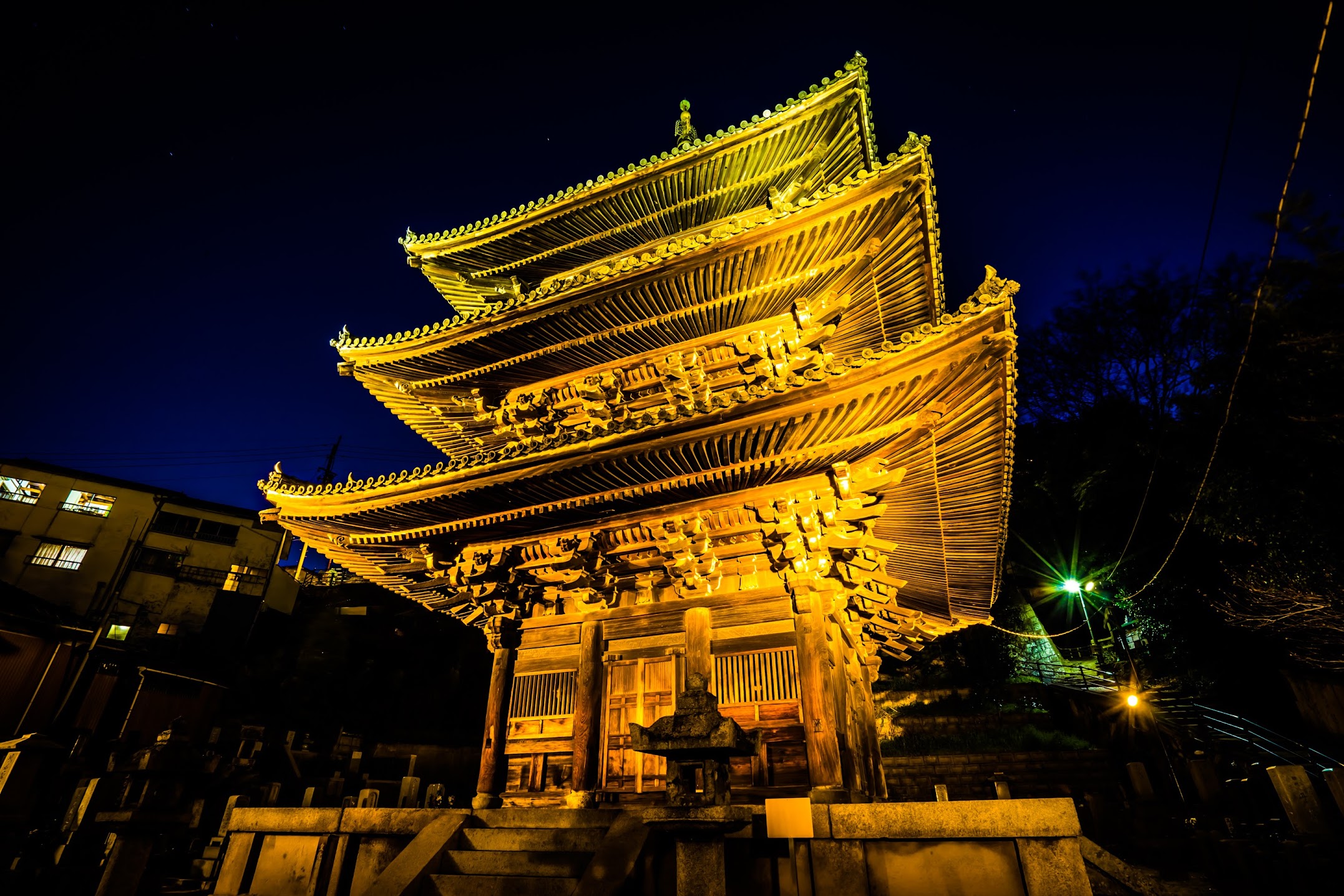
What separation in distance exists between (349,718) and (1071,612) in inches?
1494

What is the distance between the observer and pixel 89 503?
32.5 m

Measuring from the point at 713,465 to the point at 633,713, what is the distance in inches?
145

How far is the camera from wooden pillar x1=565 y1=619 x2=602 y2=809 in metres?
8.09

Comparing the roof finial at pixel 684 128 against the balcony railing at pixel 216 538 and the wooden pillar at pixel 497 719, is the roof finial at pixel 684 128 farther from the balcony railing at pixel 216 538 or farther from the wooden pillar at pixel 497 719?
the balcony railing at pixel 216 538

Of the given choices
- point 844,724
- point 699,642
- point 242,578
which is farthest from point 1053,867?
point 242,578

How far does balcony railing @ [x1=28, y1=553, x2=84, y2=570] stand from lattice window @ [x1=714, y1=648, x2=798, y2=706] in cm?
3858

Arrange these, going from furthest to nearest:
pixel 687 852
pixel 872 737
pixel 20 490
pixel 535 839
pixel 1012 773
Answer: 1. pixel 20 490
2. pixel 1012 773
3. pixel 872 737
4. pixel 535 839
5. pixel 687 852

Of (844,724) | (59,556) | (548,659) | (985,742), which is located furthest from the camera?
(59,556)

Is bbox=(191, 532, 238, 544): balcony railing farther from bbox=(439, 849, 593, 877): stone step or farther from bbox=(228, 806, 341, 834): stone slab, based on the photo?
bbox=(439, 849, 593, 877): stone step

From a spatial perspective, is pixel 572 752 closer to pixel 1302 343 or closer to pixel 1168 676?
pixel 1302 343

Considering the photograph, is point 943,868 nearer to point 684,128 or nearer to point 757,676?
point 757,676

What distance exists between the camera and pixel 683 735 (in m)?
5.57

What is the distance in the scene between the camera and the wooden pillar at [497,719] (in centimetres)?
A: 846

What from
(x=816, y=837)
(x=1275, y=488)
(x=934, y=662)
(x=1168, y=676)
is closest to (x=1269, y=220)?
(x=816, y=837)
